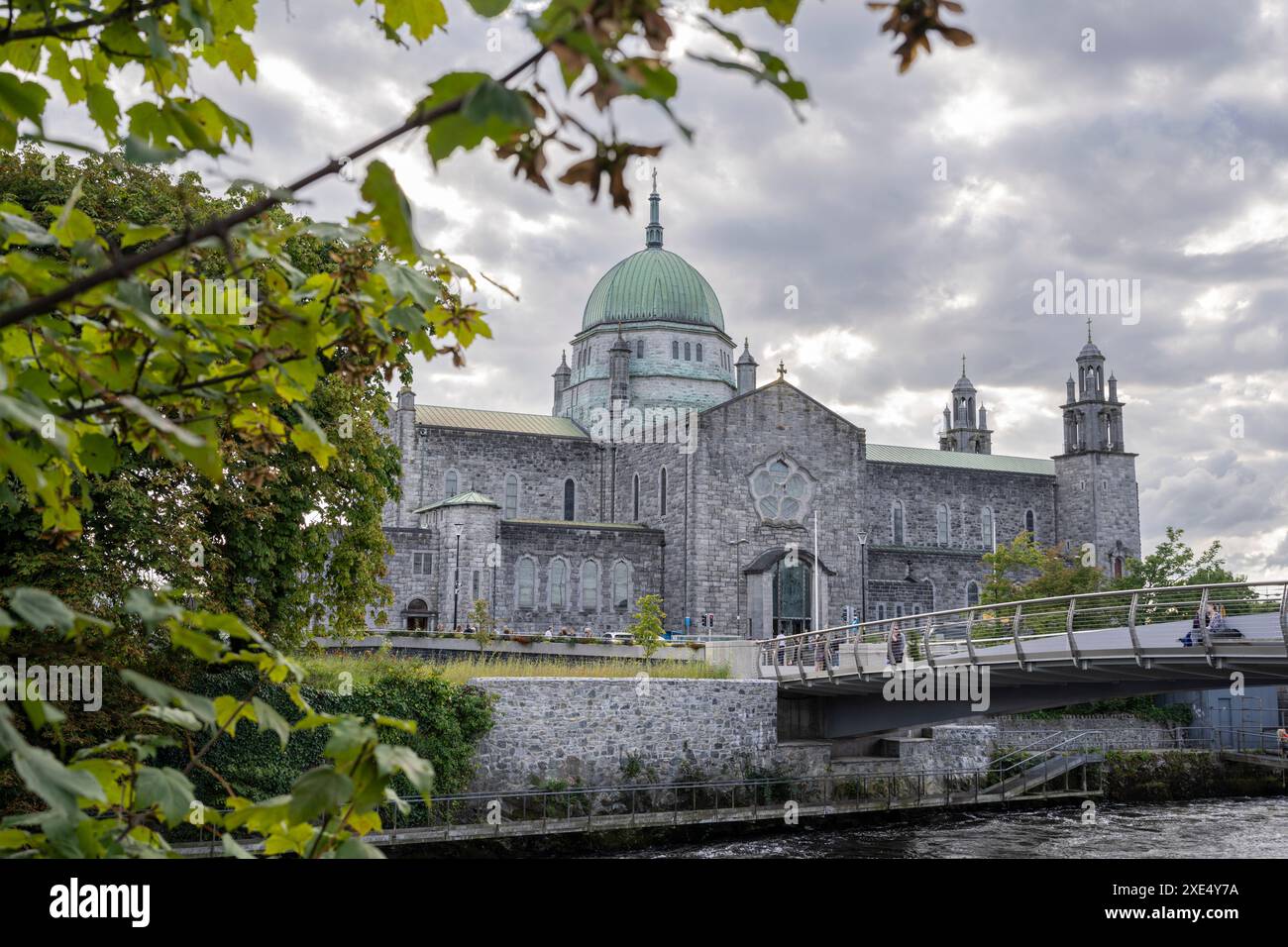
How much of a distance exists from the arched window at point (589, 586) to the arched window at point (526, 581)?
80.3 inches

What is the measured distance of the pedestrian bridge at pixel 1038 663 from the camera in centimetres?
1822

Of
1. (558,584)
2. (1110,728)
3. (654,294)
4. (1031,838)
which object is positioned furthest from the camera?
(654,294)

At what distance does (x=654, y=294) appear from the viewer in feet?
200

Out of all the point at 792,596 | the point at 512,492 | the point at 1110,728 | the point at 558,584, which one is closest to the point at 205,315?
the point at 1110,728

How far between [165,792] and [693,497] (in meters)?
45.2

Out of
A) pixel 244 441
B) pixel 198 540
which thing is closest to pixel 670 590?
pixel 198 540

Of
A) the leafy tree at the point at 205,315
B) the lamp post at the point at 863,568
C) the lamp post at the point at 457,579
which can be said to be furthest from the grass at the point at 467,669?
the lamp post at the point at 863,568

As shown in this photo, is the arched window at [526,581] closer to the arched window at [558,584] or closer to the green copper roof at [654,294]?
the arched window at [558,584]

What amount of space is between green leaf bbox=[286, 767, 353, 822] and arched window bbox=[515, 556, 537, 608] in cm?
4409

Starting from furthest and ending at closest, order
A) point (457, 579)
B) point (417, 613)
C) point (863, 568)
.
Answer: point (863, 568), point (417, 613), point (457, 579)

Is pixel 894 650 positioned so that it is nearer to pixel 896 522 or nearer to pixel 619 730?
pixel 619 730

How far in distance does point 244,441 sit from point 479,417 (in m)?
52.9

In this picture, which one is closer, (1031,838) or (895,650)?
(1031,838)

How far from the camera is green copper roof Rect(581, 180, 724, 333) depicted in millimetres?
60812
